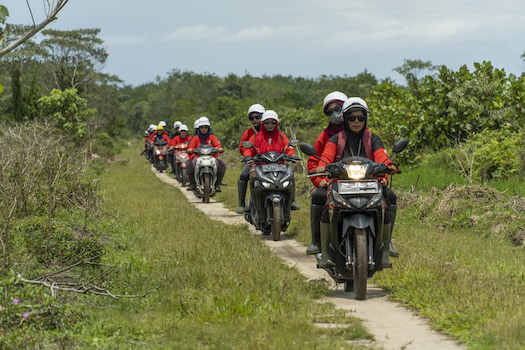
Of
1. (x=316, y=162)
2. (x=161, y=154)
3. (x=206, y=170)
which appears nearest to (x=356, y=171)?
(x=316, y=162)

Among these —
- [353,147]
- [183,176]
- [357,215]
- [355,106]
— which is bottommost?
[183,176]

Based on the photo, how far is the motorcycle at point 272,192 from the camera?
35.4 ft

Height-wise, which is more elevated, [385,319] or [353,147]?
[353,147]

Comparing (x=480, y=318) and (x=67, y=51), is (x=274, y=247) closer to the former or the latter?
(x=480, y=318)

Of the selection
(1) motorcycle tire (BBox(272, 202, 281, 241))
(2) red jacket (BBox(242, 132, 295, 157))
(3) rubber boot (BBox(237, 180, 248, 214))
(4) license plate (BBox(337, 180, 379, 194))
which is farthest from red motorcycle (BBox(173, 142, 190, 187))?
(4) license plate (BBox(337, 180, 379, 194))

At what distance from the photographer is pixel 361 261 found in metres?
6.51

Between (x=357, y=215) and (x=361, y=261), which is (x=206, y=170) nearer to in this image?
(x=357, y=215)

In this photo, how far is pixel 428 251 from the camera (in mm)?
8773

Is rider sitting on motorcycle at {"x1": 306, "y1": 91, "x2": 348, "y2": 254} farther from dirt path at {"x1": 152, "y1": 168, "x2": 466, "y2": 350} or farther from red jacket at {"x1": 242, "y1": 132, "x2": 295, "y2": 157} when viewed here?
red jacket at {"x1": 242, "y1": 132, "x2": 295, "y2": 157}

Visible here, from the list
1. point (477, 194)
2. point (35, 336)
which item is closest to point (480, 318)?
point (35, 336)

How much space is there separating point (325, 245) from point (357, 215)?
68cm

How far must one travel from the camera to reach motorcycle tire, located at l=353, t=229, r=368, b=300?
21.4ft

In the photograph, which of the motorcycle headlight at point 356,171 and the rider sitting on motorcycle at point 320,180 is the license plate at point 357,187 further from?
the rider sitting on motorcycle at point 320,180

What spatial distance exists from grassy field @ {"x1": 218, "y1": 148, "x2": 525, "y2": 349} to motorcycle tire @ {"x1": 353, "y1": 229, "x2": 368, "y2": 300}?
39 cm
